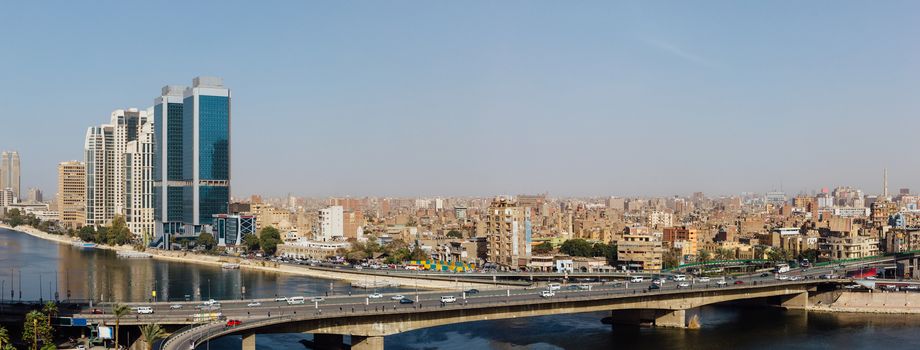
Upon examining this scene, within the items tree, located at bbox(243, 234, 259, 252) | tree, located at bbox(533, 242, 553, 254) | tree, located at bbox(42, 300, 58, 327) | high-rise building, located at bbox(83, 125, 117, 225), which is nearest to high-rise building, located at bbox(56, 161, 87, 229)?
high-rise building, located at bbox(83, 125, 117, 225)

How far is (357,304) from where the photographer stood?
24109 mm

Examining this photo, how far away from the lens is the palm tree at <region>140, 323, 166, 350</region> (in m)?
18.0

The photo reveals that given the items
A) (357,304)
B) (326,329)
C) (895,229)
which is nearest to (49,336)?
(326,329)

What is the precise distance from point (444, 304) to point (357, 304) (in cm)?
231

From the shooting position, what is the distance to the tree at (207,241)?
6312 cm

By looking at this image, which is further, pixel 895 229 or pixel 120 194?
pixel 120 194

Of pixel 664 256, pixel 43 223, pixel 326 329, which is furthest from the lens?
pixel 43 223

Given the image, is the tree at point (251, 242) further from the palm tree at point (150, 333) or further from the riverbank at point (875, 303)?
the palm tree at point (150, 333)

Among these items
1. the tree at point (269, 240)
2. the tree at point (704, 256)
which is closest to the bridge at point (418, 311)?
the tree at point (704, 256)

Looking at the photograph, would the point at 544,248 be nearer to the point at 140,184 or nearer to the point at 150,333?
the point at 150,333

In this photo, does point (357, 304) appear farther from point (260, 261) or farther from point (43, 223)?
point (43, 223)

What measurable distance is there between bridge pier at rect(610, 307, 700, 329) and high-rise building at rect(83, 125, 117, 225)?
6530cm

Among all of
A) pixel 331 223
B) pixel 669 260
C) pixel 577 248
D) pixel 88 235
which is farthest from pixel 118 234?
pixel 669 260

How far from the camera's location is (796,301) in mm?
32625
